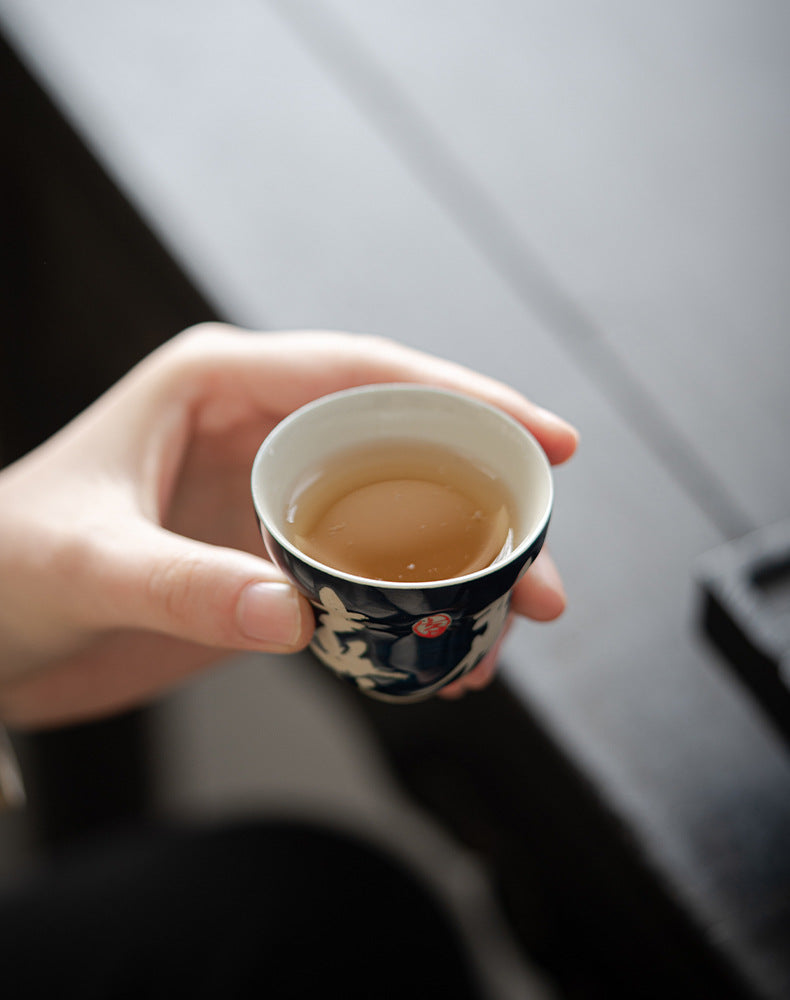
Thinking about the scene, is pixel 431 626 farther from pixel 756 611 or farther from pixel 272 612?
pixel 756 611

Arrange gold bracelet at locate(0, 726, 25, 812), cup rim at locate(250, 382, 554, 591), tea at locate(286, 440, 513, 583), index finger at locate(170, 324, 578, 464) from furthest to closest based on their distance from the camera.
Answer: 1. gold bracelet at locate(0, 726, 25, 812)
2. index finger at locate(170, 324, 578, 464)
3. tea at locate(286, 440, 513, 583)
4. cup rim at locate(250, 382, 554, 591)

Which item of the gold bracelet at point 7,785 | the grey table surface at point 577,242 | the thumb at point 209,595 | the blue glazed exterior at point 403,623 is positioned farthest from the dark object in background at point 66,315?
the blue glazed exterior at point 403,623

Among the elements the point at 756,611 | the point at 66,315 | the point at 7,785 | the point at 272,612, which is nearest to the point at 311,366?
the point at 272,612

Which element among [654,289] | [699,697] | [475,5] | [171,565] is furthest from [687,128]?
[171,565]

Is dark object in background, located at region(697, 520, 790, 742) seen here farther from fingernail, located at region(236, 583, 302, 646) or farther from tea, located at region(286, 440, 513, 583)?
fingernail, located at region(236, 583, 302, 646)

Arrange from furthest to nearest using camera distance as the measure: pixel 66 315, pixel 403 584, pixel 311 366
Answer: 1. pixel 66 315
2. pixel 311 366
3. pixel 403 584

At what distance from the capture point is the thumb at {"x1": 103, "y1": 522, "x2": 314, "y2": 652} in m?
0.64

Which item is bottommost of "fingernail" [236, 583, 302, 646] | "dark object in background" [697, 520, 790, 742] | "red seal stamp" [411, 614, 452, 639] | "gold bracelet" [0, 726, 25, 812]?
"dark object in background" [697, 520, 790, 742]

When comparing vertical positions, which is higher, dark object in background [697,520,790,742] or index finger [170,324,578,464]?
index finger [170,324,578,464]

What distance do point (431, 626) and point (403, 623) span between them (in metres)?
0.02

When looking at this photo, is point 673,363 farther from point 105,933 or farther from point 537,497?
point 105,933

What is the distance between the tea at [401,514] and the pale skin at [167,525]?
0.18ft

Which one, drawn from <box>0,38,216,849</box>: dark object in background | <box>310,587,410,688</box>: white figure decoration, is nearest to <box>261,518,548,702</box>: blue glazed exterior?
<box>310,587,410,688</box>: white figure decoration

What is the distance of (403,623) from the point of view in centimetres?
58
